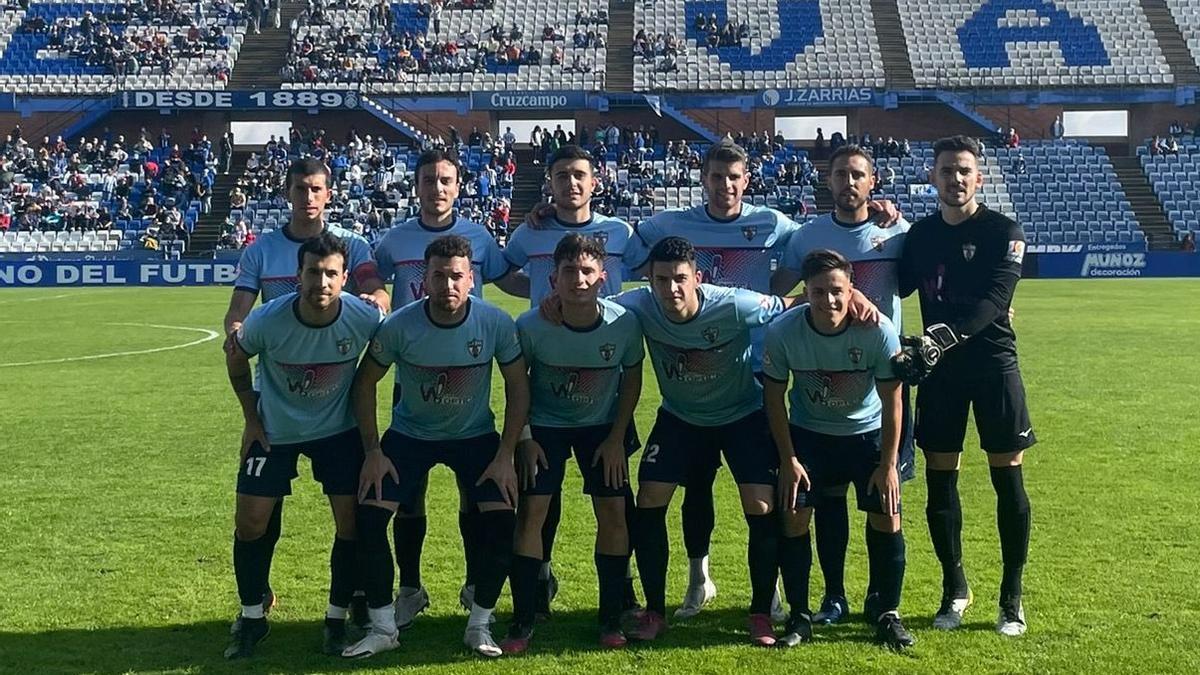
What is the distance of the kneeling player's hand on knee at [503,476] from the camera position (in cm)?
561

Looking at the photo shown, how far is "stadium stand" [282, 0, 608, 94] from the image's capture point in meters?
46.9

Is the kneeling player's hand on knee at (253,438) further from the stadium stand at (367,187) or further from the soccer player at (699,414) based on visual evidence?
the stadium stand at (367,187)

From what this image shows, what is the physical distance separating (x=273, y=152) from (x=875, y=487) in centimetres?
3980

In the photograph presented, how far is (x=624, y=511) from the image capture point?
19.1 feet

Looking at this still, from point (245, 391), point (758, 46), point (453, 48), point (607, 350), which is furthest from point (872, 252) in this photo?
point (758, 46)

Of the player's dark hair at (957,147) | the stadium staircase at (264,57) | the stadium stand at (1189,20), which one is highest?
the stadium stand at (1189,20)

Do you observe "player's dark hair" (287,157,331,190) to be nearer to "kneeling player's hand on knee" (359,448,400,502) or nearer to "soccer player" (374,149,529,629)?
"soccer player" (374,149,529,629)

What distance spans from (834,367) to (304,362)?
90.5 inches

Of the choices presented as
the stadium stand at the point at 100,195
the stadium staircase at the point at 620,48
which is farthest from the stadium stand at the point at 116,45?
the stadium staircase at the point at 620,48

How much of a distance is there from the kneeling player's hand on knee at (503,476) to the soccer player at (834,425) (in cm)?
116

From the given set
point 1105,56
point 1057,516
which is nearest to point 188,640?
point 1057,516

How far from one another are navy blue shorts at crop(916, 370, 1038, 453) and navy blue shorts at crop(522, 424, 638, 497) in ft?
4.53

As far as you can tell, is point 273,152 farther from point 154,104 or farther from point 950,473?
point 950,473

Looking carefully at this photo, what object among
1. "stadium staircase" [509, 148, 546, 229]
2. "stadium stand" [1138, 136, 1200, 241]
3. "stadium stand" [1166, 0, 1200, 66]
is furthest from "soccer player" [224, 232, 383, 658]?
"stadium stand" [1166, 0, 1200, 66]
